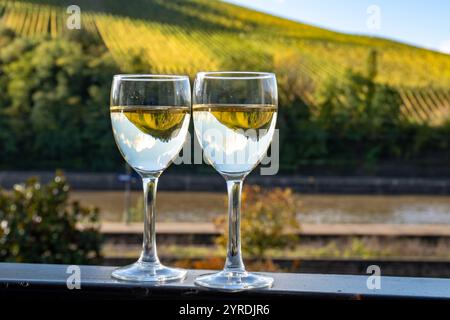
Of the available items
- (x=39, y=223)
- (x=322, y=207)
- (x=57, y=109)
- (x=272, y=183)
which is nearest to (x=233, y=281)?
(x=39, y=223)

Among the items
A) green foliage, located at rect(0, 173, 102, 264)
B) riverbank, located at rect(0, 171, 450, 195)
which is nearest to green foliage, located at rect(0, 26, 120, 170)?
riverbank, located at rect(0, 171, 450, 195)

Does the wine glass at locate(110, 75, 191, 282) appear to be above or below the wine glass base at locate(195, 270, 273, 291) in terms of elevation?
above

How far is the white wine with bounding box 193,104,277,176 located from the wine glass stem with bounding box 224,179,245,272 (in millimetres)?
10

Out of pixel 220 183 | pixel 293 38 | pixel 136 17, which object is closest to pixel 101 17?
pixel 136 17

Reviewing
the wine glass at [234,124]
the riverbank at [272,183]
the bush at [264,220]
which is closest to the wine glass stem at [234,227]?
the wine glass at [234,124]

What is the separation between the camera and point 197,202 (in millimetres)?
18594

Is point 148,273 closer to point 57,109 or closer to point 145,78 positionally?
point 145,78

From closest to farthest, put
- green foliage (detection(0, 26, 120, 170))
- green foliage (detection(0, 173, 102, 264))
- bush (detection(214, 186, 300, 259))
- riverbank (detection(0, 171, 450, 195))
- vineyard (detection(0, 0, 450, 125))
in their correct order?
green foliage (detection(0, 173, 102, 264))
bush (detection(214, 186, 300, 259))
riverbank (detection(0, 171, 450, 195))
green foliage (detection(0, 26, 120, 170))
vineyard (detection(0, 0, 450, 125))

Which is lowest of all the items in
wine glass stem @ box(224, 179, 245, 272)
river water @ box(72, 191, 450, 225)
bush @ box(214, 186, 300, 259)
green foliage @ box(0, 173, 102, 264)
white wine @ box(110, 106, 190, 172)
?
river water @ box(72, 191, 450, 225)

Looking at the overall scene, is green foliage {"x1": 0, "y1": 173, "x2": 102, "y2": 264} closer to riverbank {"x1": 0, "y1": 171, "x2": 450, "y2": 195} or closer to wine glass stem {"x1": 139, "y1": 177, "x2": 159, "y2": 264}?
wine glass stem {"x1": 139, "y1": 177, "x2": 159, "y2": 264}

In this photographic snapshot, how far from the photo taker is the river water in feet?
53.0

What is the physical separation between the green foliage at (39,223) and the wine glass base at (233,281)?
3.31 m

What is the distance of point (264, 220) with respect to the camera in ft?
23.3
